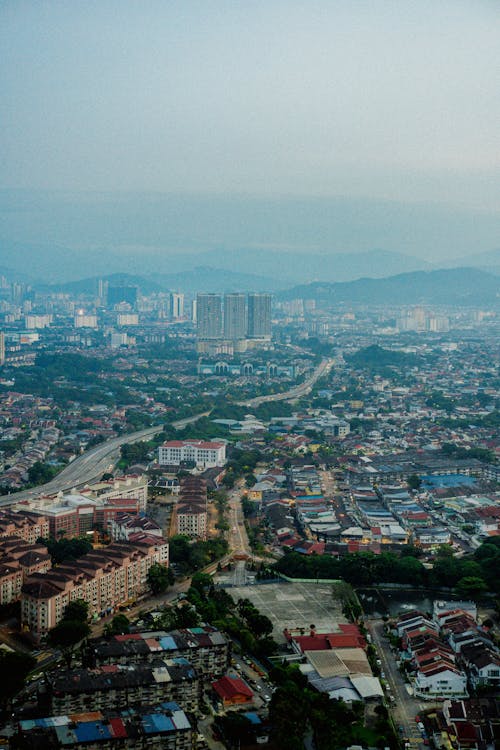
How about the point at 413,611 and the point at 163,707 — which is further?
the point at 413,611

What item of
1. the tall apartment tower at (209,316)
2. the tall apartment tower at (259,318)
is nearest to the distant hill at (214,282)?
the tall apartment tower at (259,318)

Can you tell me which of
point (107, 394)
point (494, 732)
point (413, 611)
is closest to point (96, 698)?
point (494, 732)

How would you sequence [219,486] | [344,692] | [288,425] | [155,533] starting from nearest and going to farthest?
1. [344,692]
2. [155,533]
3. [219,486]
4. [288,425]

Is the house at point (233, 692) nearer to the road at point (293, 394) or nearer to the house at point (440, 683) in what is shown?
the house at point (440, 683)

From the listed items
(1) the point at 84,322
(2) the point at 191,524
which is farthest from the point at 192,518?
(1) the point at 84,322

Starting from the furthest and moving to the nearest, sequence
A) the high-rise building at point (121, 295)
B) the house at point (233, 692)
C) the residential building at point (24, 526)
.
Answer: the high-rise building at point (121, 295), the residential building at point (24, 526), the house at point (233, 692)

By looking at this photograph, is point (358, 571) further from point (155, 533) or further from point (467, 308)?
point (467, 308)
